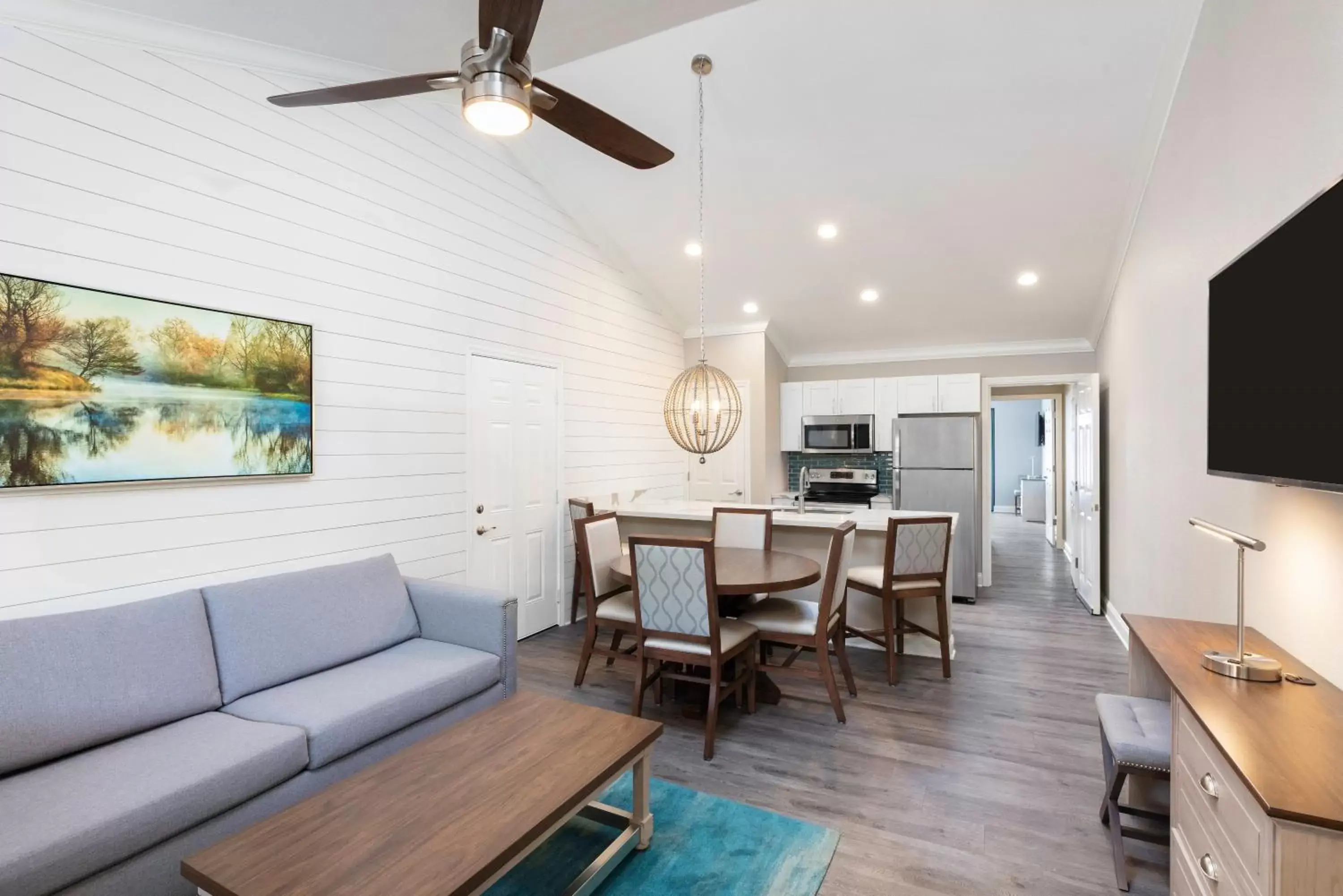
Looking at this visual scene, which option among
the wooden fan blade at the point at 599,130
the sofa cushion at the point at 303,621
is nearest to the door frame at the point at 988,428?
the wooden fan blade at the point at 599,130

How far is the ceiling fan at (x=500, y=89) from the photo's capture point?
170 centimetres

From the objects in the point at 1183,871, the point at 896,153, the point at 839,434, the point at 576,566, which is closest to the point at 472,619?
the point at 576,566

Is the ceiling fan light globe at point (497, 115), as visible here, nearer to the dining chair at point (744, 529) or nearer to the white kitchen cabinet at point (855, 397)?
the dining chair at point (744, 529)

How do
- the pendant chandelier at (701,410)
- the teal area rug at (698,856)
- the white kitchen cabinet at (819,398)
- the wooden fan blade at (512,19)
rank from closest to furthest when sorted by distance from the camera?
the wooden fan blade at (512,19) < the teal area rug at (698,856) < the pendant chandelier at (701,410) < the white kitchen cabinet at (819,398)

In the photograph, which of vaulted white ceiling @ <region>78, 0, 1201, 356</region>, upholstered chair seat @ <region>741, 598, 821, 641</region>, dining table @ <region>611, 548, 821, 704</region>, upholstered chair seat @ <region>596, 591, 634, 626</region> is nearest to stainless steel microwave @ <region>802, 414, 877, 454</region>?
vaulted white ceiling @ <region>78, 0, 1201, 356</region>

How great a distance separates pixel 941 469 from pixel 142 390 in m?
5.80

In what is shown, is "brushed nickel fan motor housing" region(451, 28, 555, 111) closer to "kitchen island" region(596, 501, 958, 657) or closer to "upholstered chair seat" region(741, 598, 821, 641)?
"upholstered chair seat" region(741, 598, 821, 641)

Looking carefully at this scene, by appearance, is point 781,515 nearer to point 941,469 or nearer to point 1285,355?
point 941,469

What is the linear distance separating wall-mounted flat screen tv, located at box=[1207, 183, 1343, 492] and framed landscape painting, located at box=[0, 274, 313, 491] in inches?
142

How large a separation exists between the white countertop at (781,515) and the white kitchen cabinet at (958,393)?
170 cm

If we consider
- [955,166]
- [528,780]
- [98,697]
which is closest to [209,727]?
[98,697]

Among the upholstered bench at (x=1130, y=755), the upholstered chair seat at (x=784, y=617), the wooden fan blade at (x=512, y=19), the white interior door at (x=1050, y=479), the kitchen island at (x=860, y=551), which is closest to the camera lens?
the wooden fan blade at (x=512, y=19)

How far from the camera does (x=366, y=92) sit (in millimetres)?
2066

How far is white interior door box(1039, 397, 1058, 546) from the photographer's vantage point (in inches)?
344
